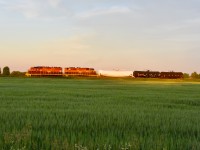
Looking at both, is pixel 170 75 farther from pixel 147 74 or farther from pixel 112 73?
pixel 112 73

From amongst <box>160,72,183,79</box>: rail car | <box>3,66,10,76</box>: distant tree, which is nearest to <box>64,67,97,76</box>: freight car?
<box>3,66,10,76</box>: distant tree

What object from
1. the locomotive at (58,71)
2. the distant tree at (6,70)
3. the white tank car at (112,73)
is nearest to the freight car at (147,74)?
the white tank car at (112,73)

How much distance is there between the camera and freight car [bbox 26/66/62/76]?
130 m

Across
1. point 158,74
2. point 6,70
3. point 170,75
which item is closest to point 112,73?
point 158,74

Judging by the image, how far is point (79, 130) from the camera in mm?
9219

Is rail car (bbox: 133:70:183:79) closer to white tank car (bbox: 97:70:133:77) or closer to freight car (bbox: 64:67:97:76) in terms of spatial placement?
white tank car (bbox: 97:70:133:77)

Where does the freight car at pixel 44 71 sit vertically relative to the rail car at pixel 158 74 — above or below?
above

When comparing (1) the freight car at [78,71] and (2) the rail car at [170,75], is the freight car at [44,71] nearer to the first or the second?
(1) the freight car at [78,71]

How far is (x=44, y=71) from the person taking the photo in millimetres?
132000

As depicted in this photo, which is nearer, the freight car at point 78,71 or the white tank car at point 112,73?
the freight car at point 78,71

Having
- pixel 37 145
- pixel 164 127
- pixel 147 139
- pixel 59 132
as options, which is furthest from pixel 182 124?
pixel 37 145

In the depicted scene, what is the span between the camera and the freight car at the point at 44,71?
130m

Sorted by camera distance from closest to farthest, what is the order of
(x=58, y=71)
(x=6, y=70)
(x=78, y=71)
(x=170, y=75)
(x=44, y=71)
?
(x=6, y=70) → (x=44, y=71) → (x=78, y=71) → (x=58, y=71) → (x=170, y=75)

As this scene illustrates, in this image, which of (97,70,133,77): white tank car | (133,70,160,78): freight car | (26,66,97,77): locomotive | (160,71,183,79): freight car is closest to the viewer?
(26,66,97,77): locomotive
